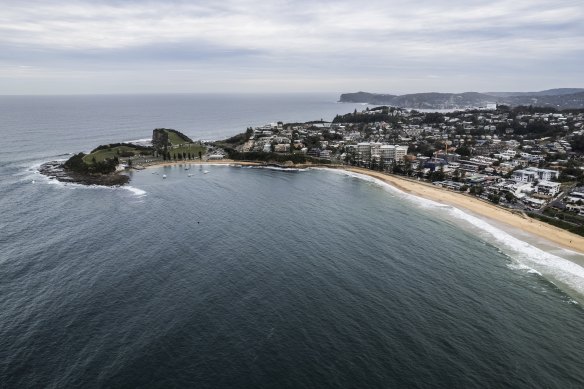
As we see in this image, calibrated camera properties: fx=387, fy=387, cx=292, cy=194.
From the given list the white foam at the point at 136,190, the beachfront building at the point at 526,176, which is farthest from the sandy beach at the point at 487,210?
the white foam at the point at 136,190

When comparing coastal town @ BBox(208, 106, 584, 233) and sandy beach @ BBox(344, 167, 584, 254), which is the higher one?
coastal town @ BBox(208, 106, 584, 233)

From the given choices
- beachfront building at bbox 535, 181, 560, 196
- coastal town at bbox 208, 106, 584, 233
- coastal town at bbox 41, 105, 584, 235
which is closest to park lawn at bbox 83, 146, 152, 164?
coastal town at bbox 41, 105, 584, 235

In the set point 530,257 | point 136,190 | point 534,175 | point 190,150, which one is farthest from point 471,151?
point 136,190

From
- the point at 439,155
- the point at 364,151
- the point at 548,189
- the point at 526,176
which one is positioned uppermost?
the point at 364,151

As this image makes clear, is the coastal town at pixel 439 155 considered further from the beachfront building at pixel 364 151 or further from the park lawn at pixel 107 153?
the park lawn at pixel 107 153

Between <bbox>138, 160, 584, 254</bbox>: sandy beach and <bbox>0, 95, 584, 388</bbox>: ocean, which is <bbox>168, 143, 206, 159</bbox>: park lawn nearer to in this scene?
<bbox>138, 160, 584, 254</bbox>: sandy beach

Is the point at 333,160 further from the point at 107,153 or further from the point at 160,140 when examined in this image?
the point at 107,153
